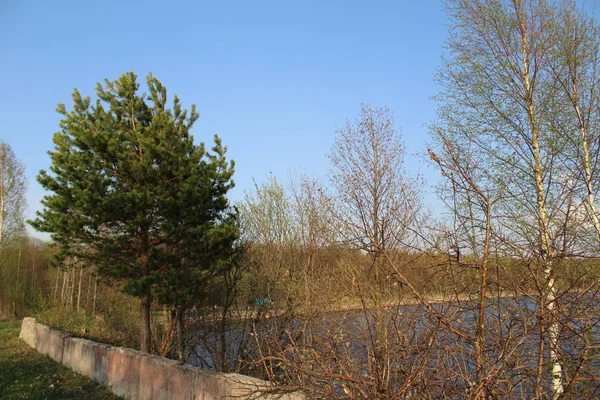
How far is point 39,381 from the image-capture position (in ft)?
29.4

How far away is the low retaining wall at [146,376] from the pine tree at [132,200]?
1.47 metres

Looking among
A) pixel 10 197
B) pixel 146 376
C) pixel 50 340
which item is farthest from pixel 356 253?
pixel 10 197

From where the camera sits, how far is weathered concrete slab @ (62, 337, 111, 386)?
8453 millimetres

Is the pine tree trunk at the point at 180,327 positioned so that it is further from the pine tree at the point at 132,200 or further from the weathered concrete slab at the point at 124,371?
the weathered concrete slab at the point at 124,371

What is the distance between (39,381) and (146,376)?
343 centimetres

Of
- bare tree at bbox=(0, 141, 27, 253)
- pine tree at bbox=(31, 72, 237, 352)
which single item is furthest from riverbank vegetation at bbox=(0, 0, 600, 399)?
bare tree at bbox=(0, 141, 27, 253)

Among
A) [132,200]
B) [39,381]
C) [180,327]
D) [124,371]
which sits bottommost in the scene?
[39,381]

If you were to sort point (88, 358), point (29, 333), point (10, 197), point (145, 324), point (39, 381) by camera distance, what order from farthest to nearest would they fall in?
point (10, 197) → point (29, 333) → point (145, 324) → point (88, 358) → point (39, 381)

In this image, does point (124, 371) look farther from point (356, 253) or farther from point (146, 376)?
point (356, 253)

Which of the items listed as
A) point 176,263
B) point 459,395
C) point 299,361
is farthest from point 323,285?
point 459,395

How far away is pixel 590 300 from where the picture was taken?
2.87 m

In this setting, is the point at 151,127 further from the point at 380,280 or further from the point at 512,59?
the point at 512,59

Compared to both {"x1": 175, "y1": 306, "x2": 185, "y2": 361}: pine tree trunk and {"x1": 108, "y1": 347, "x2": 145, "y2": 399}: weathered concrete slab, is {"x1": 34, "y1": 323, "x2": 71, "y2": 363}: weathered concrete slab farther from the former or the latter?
{"x1": 108, "y1": 347, "x2": 145, "y2": 399}: weathered concrete slab

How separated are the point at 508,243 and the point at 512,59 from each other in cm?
577
